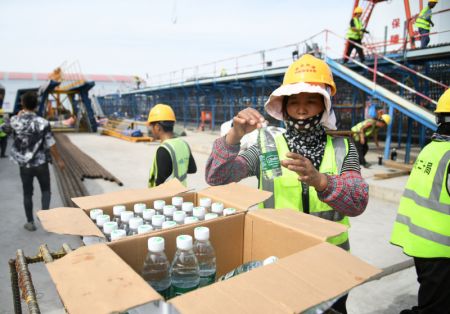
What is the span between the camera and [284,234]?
1.39 m

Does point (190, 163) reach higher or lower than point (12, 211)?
higher

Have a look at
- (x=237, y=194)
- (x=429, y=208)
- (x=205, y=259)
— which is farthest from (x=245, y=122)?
(x=429, y=208)

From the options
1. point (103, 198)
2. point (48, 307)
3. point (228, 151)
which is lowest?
point (48, 307)

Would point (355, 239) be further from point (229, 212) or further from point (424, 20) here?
point (424, 20)

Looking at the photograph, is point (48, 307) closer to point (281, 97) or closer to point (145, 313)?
point (145, 313)

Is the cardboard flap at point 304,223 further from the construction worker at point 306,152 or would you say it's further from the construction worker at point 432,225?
the construction worker at point 432,225

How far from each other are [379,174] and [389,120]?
266 centimetres

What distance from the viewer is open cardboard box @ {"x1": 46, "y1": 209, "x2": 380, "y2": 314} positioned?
815 mm

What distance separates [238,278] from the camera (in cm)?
93

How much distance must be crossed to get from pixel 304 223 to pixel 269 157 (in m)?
0.51

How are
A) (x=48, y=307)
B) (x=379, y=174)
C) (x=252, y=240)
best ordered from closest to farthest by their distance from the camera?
(x=252, y=240)
(x=48, y=307)
(x=379, y=174)

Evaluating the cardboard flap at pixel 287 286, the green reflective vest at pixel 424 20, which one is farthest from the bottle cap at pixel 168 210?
the green reflective vest at pixel 424 20

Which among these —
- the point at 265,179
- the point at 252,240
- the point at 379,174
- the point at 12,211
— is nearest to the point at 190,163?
the point at 265,179

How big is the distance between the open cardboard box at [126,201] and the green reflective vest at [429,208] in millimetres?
1282
